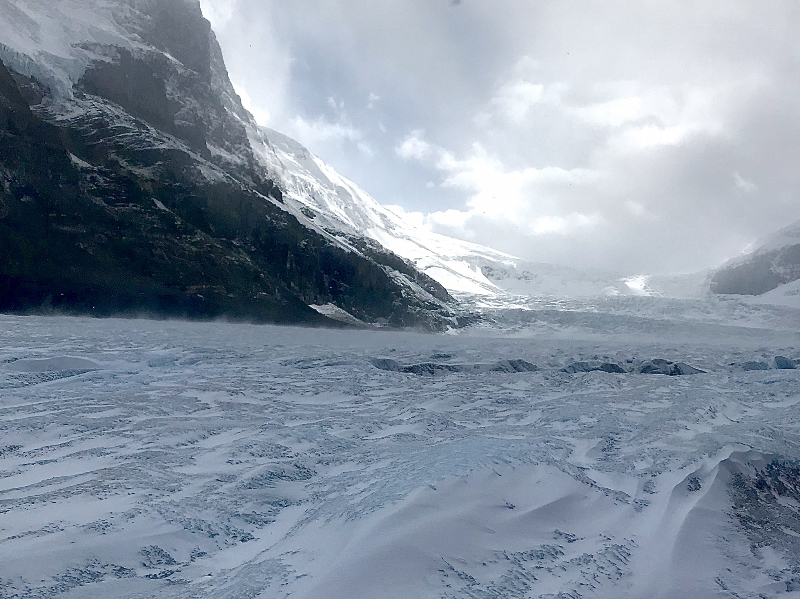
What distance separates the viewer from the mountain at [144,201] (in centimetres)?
4600

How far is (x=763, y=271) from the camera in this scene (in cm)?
14175

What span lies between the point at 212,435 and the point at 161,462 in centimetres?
106

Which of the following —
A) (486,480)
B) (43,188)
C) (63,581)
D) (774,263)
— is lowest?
(63,581)

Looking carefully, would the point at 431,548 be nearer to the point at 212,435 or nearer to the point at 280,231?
the point at 212,435

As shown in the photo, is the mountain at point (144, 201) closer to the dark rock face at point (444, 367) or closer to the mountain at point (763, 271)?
the dark rock face at point (444, 367)

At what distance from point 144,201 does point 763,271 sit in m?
154

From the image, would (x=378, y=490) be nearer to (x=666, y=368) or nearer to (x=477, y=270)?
(x=666, y=368)

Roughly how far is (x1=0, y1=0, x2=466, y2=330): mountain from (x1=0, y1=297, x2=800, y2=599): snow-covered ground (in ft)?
136

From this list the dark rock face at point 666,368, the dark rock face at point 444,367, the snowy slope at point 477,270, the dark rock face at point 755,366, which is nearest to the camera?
the dark rock face at point 444,367

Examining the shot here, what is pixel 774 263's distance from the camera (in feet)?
465

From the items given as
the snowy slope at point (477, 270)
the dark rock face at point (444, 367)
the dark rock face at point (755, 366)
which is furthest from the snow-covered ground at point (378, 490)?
the snowy slope at point (477, 270)

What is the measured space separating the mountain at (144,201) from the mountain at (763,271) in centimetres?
10070

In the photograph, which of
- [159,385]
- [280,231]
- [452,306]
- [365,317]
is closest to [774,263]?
[452,306]

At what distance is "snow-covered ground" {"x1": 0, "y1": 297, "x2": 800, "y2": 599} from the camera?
A: 349cm
